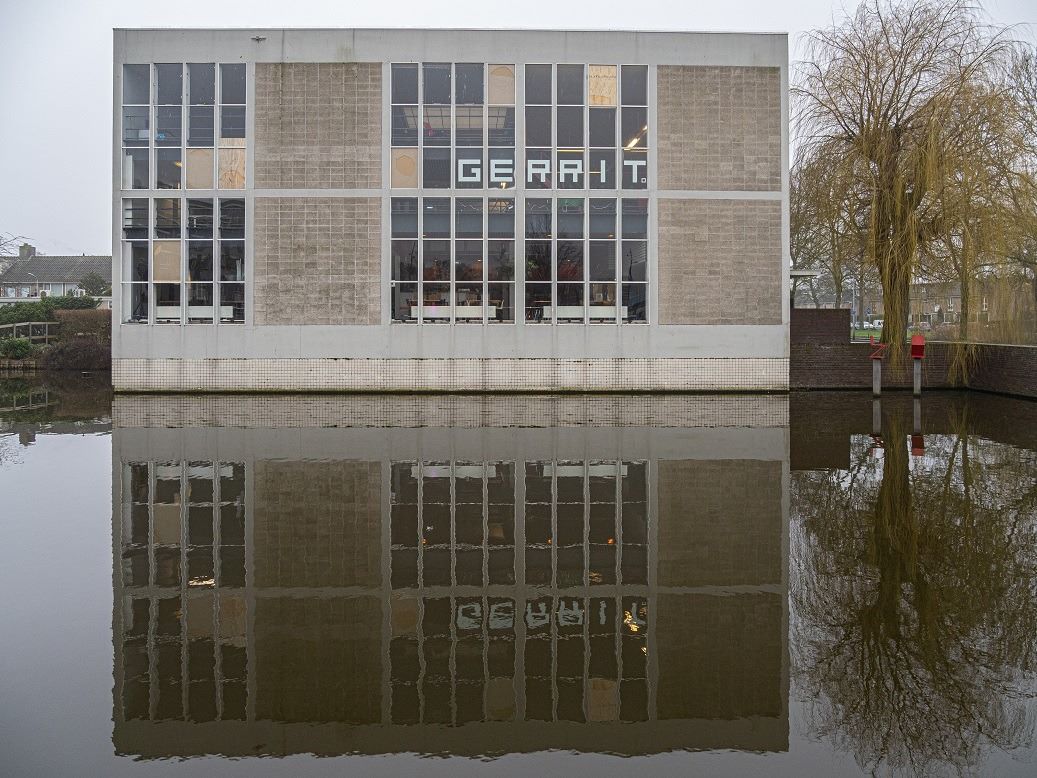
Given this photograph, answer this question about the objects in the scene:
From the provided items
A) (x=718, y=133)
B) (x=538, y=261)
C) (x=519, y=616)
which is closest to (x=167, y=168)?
(x=538, y=261)

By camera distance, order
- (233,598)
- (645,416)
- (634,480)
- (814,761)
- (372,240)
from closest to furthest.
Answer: (814,761), (233,598), (634,480), (645,416), (372,240)

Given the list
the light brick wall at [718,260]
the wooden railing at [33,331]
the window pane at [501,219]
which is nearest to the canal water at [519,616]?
the light brick wall at [718,260]

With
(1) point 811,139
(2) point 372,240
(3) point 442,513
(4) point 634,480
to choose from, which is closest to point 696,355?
(1) point 811,139

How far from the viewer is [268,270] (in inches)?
941

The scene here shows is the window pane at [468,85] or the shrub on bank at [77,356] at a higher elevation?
the window pane at [468,85]

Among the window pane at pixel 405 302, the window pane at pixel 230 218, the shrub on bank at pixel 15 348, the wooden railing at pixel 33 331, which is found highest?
the window pane at pixel 230 218

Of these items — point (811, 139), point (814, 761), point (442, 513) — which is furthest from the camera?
point (811, 139)

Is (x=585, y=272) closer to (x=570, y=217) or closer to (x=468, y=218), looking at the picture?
(x=570, y=217)

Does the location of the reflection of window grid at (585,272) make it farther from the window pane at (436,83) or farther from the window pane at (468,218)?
the window pane at (436,83)

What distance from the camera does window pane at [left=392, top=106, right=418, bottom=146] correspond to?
2402 cm

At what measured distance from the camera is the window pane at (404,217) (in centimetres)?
2408

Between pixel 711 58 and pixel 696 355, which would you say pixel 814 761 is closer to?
pixel 696 355

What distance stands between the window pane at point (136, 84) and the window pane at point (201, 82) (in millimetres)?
1086

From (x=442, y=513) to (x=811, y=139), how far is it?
20264mm
